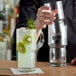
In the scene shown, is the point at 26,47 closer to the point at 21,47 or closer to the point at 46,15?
the point at 21,47

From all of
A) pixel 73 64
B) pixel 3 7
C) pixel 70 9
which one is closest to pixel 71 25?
pixel 70 9

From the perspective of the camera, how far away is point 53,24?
1297 millimetres

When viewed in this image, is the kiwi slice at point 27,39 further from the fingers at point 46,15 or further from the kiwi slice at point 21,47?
the fingers at point 46,15

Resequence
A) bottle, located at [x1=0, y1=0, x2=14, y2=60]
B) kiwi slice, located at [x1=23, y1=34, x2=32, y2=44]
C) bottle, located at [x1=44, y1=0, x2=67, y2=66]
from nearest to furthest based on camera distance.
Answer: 1. kiwi slice, located at [x1=23, y1=34, x2=32, y2=44]
2. bottle, located at [x1=44, y1=0, x2=67, y2=66]
3. bottle, located at [x1=0, y1=0, x2=14, y2=60]

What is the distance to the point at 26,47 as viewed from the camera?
1.11 metres

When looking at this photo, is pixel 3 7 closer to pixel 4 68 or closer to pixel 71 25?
pixel 71 25

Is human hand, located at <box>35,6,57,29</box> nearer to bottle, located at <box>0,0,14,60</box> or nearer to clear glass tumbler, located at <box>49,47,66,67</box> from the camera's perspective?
clear glass tumbler, located at <box>49,47,66,67</box>

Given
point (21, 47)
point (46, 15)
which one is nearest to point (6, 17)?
point (46, 15)

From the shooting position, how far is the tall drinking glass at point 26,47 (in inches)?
43.7

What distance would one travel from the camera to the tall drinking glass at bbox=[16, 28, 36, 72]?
111cm

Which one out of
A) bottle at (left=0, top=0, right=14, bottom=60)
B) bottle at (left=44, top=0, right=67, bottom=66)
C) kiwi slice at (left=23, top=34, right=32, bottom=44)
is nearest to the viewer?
kiwi slice at (left=23, top=34, right=32, bottom=44)

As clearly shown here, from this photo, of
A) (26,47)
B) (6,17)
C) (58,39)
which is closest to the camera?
(26,47)

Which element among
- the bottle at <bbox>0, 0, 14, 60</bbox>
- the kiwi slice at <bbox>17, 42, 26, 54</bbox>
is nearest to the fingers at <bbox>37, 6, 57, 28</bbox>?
the kiwi slice at <bbox>17, 42, 26, 54</bbox>

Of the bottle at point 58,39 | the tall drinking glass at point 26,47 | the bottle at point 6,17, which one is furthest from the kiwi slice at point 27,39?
the bottle at point 6,17
